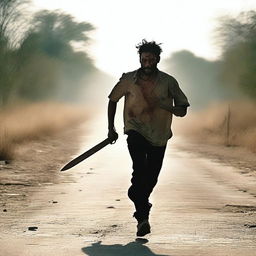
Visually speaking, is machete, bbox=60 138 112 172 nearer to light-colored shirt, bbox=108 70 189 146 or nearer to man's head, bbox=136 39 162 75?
light-colored shirt, bbox=108 70 189 146

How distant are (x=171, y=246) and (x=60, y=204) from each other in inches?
140

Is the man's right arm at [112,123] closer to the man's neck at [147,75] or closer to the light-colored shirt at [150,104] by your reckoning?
the light-colored shirt at [150,104]

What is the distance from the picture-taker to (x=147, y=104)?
7352mm

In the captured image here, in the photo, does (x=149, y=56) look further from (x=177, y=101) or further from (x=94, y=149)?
(x=94, y=149)

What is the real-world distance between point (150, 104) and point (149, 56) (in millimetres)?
446

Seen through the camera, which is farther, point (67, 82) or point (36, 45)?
point (67, 82)

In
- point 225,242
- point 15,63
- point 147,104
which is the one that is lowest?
point 225,242

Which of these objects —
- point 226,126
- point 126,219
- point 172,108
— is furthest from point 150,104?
point 226,126

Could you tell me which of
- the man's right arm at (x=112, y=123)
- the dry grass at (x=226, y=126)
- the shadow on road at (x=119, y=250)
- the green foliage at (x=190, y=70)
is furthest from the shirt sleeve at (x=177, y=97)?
A: the green foliage at (x=190, y=70)

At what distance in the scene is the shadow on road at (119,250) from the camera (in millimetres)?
6426

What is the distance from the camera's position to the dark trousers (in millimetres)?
7379

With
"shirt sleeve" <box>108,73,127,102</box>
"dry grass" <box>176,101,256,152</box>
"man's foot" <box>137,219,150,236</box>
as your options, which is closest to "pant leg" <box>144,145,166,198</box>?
"man's foot" <box>137,219,150,236</box>

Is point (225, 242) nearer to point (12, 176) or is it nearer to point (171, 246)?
point (171, 246)

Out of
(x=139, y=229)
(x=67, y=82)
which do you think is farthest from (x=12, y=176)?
(x=67, y=82)
